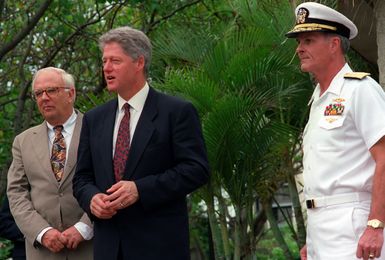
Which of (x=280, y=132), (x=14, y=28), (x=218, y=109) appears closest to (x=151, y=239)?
(x=218, y=109)

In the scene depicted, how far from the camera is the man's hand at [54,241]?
512cm

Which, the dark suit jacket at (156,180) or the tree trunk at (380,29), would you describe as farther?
the tree trunk at (380,29)

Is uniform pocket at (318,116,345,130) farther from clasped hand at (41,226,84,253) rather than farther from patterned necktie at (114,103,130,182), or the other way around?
clasped hand at (41,226,84,253)

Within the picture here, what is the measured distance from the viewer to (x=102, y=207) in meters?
4.41

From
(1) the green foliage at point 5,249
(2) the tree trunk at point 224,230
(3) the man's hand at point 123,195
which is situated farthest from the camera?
(1) the green foliage at point 5,249

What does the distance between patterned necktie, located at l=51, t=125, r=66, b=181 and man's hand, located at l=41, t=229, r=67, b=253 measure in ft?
1.18

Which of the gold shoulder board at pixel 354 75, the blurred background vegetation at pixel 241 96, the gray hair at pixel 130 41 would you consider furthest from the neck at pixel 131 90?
the blurred background vegetation at pixel 241 96

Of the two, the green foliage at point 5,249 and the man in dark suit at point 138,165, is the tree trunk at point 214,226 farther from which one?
the man in dark suit at point 138,165

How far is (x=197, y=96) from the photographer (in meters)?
6.83

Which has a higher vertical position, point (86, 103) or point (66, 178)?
point (86, 103)

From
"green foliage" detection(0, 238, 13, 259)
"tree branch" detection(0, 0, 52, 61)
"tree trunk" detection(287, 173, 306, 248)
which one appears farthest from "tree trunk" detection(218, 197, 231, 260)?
"tree branch" detection(0, 0, 52, 61)

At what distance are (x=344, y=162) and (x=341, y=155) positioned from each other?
3 cm

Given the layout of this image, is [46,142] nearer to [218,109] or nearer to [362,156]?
[218,109]

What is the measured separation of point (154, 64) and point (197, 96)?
4.52 ft
